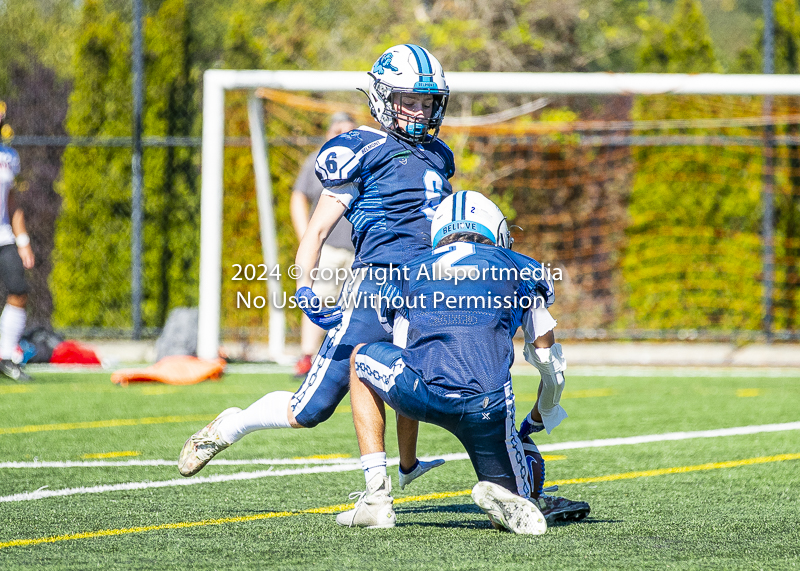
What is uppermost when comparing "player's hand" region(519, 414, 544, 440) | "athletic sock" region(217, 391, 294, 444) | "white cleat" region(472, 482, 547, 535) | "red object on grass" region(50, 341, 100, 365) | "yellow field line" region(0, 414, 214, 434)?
"athletic sock" region(217, 391, 294, 444)

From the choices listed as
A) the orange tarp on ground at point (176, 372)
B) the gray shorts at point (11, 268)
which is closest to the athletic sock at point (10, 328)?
the gray shorts at point (11, 268)

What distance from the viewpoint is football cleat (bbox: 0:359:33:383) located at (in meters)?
8.79

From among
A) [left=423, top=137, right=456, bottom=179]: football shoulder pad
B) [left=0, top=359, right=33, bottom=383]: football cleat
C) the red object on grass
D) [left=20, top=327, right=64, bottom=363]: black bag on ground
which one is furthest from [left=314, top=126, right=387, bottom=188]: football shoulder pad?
[left=20, top=327, right=64, bottom=363]: black bag on ground

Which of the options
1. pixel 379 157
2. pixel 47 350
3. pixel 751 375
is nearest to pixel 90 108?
pixel 47 350

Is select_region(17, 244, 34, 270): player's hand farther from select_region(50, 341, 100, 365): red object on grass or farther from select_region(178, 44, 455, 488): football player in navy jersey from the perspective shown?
select_region(178, 44, 455, 488): football player in navy jersey

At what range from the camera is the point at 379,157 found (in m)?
4.11

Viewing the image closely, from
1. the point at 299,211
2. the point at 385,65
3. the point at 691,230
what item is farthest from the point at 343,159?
the point at 691,230

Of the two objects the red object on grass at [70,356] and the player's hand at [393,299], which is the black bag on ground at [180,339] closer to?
the red object on grass at [70,356]

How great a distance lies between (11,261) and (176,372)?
60.2 inches

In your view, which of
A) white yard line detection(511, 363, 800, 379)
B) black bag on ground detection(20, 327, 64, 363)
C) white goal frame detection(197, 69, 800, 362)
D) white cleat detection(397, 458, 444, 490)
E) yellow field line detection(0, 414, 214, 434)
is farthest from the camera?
black bag on ground detection(20, 327, 64, 363)

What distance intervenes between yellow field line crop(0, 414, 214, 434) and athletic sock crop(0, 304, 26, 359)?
2561 mm

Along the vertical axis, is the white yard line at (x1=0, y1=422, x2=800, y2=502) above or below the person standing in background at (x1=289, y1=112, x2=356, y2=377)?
below

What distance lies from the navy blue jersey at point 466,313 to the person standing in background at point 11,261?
18.8ft

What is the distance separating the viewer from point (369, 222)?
411cm
